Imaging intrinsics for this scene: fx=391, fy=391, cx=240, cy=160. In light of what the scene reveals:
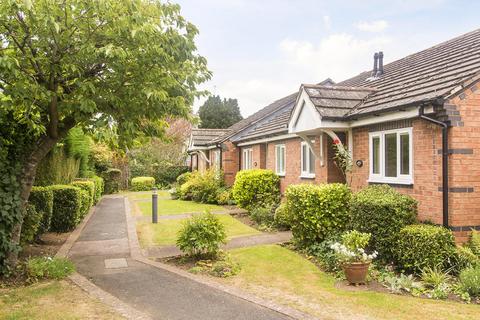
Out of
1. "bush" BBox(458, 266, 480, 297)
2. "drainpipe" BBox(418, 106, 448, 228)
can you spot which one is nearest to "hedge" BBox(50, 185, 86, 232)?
"drainpipe" BBox(418, 106, 448, 228)

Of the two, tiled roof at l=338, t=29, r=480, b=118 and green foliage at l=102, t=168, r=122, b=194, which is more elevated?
tiled roof at l=338, t=29, r=480, b=118

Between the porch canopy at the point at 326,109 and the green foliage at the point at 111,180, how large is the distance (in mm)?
21955

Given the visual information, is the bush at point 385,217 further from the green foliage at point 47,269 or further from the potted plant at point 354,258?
the green foliage at point 47,269

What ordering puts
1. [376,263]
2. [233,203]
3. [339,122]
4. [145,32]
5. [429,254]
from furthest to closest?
[233,203] < [339,122] < [376,263] < [429,254] < [145,32]

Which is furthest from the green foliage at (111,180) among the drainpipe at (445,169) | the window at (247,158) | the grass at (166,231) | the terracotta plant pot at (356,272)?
the drainpipe at (445,169)

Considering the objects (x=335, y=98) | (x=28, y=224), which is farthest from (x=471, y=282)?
(x=28, y=224)

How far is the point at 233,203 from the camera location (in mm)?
20156

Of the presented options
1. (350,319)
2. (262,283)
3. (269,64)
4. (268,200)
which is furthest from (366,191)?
(269,64)

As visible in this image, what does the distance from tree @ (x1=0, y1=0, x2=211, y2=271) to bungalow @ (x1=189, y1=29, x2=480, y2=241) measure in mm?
4493

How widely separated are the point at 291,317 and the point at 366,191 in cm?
441

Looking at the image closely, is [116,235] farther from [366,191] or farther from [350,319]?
[350,319]

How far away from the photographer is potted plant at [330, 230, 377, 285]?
7035 mm

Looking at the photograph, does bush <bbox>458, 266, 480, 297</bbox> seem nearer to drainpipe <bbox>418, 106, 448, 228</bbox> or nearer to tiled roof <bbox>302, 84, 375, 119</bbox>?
drainpipe <bbox>418, 106, 448, 228</bbox>

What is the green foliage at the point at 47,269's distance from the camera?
7461 millimetres
